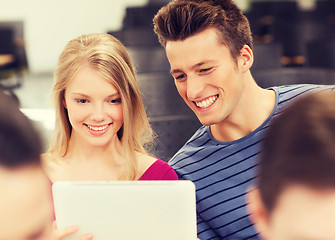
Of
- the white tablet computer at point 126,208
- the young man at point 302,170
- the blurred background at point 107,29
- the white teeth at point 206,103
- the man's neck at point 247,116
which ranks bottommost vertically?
the blurred background at point 107,29

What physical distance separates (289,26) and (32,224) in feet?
13.6

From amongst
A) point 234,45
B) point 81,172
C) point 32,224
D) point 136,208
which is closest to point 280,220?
point 32,224

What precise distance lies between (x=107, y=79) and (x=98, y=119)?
0.10m

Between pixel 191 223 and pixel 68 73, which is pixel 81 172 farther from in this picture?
pixel 191 223

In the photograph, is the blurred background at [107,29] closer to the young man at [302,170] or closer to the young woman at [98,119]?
the young woman at [98,119]

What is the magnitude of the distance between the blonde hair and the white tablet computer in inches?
15.8

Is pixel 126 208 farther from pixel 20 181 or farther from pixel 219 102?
pixel 219 102

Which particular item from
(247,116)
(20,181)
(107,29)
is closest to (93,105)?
(247,116)

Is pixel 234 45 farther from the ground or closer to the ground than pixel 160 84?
farther from the ground

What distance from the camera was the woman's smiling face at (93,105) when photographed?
931 mm

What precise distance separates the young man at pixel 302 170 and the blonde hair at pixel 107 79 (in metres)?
0.68

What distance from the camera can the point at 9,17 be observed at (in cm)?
388

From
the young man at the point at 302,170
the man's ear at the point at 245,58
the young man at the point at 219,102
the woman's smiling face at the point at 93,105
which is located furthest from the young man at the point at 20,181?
the man's ear at the point at 245,58

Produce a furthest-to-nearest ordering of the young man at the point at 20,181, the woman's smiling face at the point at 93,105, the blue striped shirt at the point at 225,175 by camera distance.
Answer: the blue striped shirt at the point at 225,175 → the woman's smiling face at the point at 93,105 → the young man at the point at 20,181
